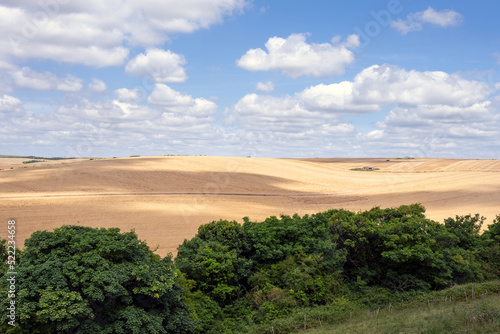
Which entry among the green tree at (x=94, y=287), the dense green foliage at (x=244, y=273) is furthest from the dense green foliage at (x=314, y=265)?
the green tree at (x=94, y=287)

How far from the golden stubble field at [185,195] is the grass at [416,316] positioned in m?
14.3

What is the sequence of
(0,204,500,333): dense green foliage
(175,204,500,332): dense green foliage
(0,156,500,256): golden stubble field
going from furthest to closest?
(0,156,500,256): golden stubble field < (175,204,500,332): dense green foliage < (0,204,500,333): dense green foliage

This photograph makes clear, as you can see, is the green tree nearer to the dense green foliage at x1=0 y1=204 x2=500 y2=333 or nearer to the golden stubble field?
the dense green foliage at x1=0 y1=204 x2=500 y2=333

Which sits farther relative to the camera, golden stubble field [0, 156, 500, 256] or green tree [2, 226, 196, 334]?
golden stubble field [0, 156, 500, 256]

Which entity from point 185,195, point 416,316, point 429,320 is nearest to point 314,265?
point 416,316

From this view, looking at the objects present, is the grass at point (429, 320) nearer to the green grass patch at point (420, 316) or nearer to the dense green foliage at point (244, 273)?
the green grass patch at point (420, 316)

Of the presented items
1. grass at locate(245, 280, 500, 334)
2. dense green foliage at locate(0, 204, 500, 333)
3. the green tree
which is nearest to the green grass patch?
grass at locate(245, 280, 500, 334)

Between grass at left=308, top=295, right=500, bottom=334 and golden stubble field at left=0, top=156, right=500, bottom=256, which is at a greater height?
golden stubble field at left=0, top=156, right=500, bottom=256

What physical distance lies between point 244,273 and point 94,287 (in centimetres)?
916

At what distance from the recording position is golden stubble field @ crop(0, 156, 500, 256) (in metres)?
39.4

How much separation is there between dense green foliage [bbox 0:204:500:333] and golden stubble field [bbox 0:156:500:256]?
9683 millimetres

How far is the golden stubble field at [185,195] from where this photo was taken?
39.4 m

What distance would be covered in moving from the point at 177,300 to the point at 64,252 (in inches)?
194

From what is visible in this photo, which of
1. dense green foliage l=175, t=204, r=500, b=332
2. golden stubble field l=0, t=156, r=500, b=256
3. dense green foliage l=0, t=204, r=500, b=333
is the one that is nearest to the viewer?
dense green foliage l=0, t=204, r=500, b=333
